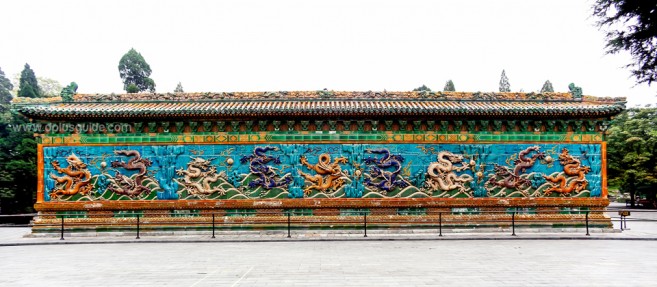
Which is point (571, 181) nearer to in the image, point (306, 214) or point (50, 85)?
point (306, 214)

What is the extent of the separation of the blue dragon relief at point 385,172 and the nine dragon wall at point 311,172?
3cm

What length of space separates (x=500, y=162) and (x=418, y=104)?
349cm

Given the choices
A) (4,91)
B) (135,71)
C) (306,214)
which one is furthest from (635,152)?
(4,91)

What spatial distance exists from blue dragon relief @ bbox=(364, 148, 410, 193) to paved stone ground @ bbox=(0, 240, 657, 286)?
3104 millimetres

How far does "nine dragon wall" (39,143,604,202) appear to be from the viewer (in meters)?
16.5

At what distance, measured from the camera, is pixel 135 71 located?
50.4m

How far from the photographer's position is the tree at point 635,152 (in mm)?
36188

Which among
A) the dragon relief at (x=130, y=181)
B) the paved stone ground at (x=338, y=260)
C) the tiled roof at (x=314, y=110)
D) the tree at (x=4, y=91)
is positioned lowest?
the paved stone ground at (x=338, y=260)

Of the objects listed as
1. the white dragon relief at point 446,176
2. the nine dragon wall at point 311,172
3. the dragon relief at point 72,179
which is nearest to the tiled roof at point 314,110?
the nine dragon wall at point 311,172

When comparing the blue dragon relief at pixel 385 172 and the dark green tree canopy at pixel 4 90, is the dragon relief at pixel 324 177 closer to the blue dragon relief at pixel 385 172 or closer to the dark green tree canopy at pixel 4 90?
the blue dragon relief at pixel 385 172

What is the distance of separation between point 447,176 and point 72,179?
12866 mm

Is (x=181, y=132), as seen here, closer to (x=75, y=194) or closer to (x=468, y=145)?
(x=75, y=194)

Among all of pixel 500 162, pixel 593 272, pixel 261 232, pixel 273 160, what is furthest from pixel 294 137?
pixel 593 272

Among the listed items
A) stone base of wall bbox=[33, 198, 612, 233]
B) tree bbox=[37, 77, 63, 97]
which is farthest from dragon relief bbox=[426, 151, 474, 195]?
tree bbox=[37, 77, 63, 97]
